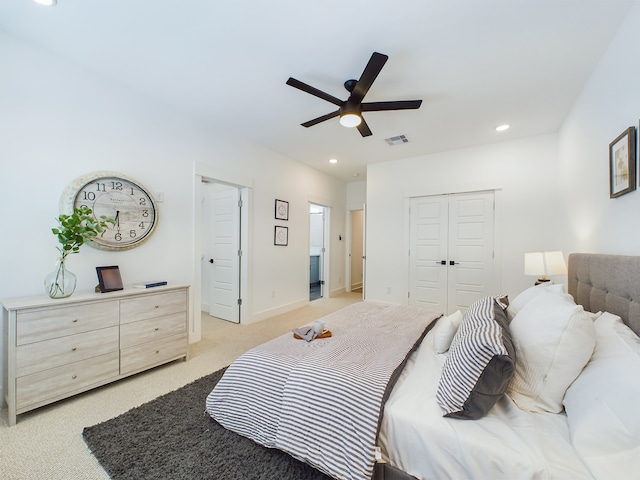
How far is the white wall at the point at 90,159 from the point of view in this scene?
2033 millimetres

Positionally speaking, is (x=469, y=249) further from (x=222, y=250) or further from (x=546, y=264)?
(x=222, y=250)

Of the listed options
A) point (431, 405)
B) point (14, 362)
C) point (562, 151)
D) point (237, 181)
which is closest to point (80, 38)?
point (237, 181)

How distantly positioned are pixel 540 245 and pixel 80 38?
5.36 metres

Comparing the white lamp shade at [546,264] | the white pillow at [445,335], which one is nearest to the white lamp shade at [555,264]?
the white lamp shade at [546,264]

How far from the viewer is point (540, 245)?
12.1ft

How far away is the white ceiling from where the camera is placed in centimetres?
173

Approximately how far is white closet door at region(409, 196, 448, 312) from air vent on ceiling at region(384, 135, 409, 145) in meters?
1.10

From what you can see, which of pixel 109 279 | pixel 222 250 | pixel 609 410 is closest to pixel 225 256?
pixel 222 250

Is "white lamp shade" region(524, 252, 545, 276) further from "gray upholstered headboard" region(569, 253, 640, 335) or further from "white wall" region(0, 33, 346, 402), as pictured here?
"white wall" region(0, 33, 346, 402)

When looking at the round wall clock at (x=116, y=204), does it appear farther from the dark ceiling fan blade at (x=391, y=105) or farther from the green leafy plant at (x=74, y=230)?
the dark ceiling fan blade at (x=391, y=105)

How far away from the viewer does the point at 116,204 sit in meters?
2.52

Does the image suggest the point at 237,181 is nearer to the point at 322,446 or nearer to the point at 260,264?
the point at 260,264

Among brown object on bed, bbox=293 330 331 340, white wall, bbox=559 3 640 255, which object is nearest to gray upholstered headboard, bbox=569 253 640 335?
white wall, bbox=559 3 640 255

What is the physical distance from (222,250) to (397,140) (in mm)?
3090
